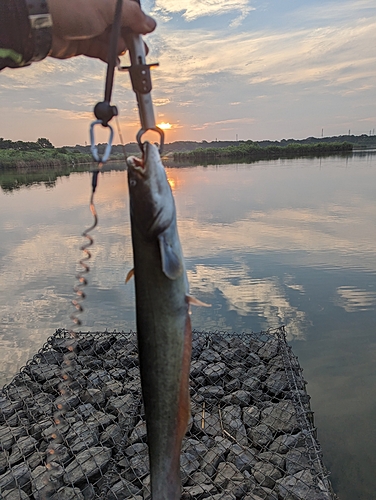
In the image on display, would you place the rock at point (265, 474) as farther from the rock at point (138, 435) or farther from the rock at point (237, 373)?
the rock at point (237, 373)

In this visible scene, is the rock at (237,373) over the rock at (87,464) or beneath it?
over

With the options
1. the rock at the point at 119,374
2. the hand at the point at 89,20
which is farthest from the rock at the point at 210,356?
the hand at the point at 89,20

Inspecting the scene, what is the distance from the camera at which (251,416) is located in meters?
4.28

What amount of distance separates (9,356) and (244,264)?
223 inches

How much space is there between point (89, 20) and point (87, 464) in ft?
12.0

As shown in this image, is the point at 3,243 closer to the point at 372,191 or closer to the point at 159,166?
the point at 159,166

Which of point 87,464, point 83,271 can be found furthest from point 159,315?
point 87,464

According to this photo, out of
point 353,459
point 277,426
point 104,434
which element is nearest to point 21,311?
point 104,434

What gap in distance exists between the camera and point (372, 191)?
19875 mm

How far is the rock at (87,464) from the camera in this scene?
3561 millimetres

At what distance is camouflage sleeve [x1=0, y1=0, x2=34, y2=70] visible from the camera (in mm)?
2221

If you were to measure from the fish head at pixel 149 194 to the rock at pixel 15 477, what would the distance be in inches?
Answer: 119

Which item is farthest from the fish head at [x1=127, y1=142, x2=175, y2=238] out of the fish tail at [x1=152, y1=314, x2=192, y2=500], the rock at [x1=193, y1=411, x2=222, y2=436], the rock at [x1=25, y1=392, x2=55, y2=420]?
the rock at [x1=25, y1=392, x2=55, y2=420]

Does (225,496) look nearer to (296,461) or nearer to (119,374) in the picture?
(296,461)
